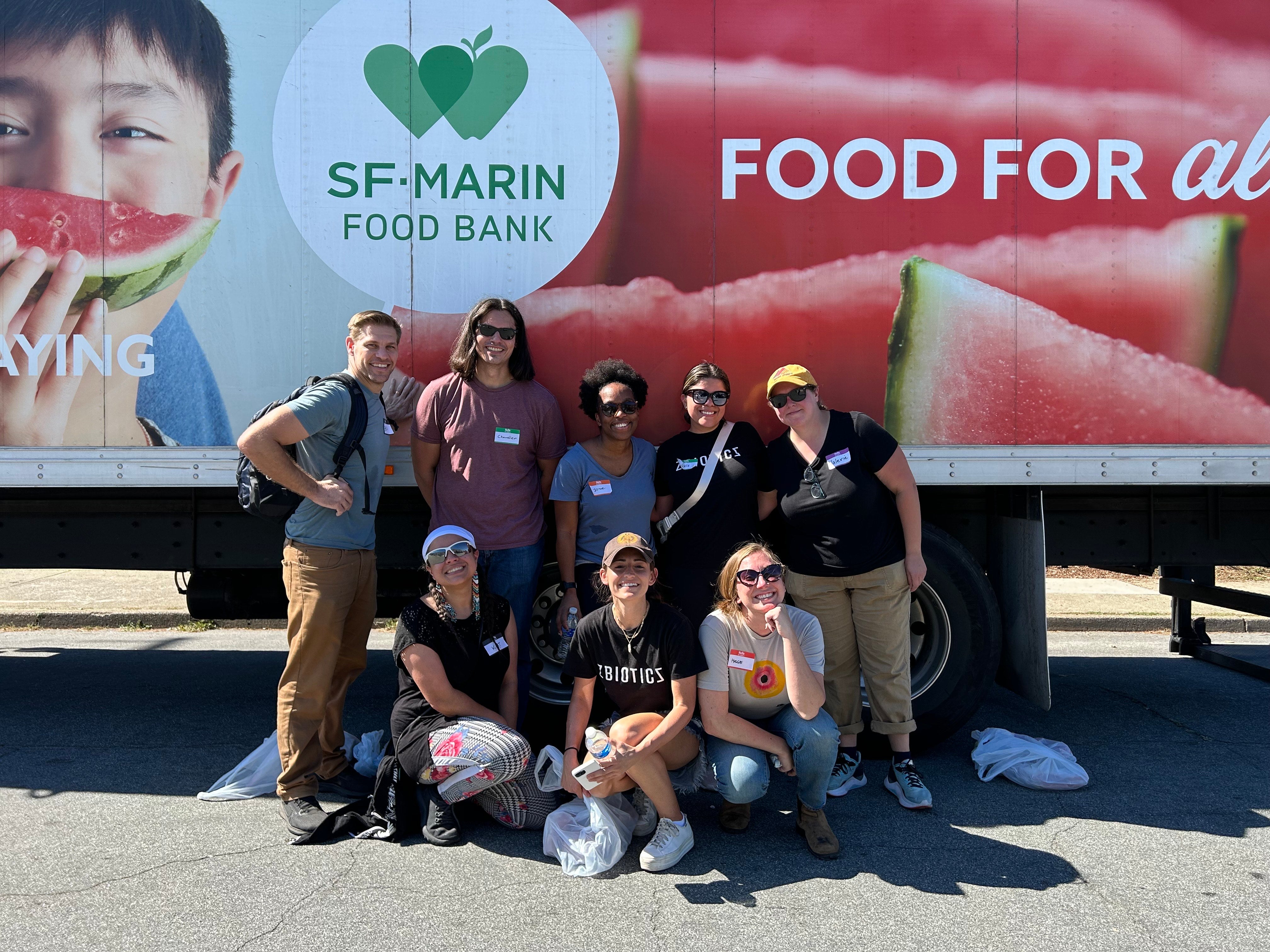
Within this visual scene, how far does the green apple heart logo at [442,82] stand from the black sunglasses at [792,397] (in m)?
1.74

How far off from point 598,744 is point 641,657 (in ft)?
1.12

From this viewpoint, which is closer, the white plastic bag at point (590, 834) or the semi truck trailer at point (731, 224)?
the white plastic bag at point (590, 834)

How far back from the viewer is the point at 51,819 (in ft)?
11.2

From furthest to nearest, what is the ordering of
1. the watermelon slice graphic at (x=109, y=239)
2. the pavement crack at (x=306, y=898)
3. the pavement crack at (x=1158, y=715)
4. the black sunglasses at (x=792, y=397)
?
the pavement crack at (x=1158, y=715), the watermelon slice graphic at (x=109, y=239), the black sunglasses at (x=792, y=397), the pavement crack at (x=306, y=898)

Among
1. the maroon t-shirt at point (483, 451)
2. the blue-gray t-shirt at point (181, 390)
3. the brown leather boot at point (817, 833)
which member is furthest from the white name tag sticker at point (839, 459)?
the blue-gray t-shirt at point (181, 390)

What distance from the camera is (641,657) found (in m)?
3.18

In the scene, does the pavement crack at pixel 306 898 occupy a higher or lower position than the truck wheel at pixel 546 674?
lower

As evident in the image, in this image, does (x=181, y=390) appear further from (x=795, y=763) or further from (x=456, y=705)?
(x=795, y=763)

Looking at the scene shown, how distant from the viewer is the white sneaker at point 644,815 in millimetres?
3174

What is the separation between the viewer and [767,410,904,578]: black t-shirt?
3.59 meters

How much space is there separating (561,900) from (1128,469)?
3.00 meters

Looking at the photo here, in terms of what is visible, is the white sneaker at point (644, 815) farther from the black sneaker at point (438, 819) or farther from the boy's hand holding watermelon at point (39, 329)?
the boy's hand holding watermelon at point (39, 329)

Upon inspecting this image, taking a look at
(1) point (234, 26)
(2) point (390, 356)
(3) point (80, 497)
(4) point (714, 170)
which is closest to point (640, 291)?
(4) point (714, 170)

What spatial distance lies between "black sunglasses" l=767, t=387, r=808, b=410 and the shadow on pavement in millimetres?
1637
